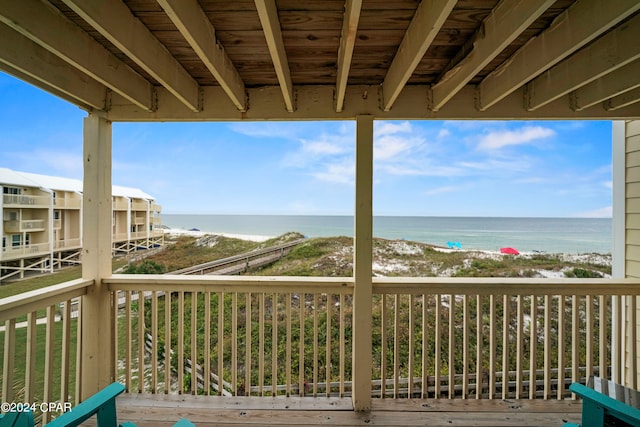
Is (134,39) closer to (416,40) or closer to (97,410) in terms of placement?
(416,40)

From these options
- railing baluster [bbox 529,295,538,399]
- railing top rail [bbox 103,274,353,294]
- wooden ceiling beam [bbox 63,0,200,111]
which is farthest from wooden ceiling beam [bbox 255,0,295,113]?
railing baluster [bbox 529,295,538,399]

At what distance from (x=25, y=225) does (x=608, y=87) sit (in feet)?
12.8

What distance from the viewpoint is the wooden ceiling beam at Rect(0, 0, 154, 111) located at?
3.69ft

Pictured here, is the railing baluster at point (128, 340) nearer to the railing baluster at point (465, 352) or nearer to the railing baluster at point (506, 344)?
the railing baluster at point (465, 352)

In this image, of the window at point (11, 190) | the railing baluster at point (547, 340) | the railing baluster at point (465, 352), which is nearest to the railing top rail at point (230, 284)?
the window at point (11, 190)

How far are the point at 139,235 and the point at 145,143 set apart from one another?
6412 mm

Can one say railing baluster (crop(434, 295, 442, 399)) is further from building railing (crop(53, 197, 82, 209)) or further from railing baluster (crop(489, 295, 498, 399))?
building railing (crop(53, 197, 82, 209))

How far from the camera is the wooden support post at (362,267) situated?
78.6 inches

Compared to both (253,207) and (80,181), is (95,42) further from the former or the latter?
(253,207)

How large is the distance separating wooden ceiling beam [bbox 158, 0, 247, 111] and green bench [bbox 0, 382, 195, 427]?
59.4 inches

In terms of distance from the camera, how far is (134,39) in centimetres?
131

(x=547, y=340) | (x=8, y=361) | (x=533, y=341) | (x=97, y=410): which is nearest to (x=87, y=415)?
(x=97, y=410)

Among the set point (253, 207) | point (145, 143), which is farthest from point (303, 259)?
point (253, 207)

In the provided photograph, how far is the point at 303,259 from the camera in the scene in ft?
13.0
